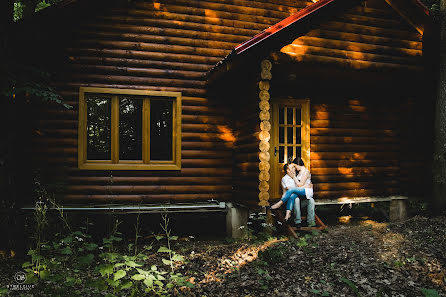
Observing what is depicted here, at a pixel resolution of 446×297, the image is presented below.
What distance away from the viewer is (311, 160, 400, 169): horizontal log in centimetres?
872

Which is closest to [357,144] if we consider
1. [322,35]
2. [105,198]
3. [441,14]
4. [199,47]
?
[322,35]

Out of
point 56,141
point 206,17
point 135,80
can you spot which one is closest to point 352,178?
point 206,17

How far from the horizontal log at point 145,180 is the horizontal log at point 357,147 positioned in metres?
2.35

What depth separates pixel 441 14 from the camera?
8688mm

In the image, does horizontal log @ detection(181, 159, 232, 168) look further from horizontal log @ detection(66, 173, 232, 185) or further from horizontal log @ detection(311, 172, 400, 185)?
horizontal log @ detection(311, 172, 400, 185)

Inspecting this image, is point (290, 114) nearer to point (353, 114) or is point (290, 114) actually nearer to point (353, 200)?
point (353, 114)

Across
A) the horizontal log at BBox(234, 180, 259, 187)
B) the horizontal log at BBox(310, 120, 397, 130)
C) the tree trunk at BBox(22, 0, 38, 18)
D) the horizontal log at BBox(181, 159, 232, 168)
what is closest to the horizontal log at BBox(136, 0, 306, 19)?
the horizontal log at BBox(310, 120, 397, 130)

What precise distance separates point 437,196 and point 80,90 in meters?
8.56

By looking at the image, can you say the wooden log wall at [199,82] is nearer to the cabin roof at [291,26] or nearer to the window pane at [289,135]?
the cabin roof at [291,26]

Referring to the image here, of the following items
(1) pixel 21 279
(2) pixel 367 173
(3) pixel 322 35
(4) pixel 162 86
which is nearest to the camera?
(1) pixel 21 279

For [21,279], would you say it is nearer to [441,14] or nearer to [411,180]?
[411,180]

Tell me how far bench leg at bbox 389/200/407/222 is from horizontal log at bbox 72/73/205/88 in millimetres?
5769

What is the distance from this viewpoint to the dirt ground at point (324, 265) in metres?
4.85

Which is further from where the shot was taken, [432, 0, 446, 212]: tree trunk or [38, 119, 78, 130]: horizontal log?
[432, 0, 446, 212]: tree trunk
